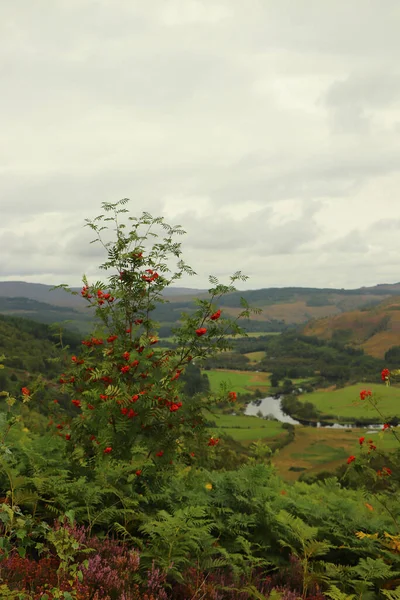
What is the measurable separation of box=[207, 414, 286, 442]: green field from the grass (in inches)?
196

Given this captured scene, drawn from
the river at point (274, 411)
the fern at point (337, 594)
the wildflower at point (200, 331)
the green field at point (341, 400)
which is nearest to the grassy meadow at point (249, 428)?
the river at point (274, 411)

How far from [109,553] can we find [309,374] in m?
181

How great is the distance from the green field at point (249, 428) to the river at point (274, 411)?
30.8ft

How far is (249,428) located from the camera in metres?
92.0

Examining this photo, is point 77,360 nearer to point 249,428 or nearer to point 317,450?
point 317,450

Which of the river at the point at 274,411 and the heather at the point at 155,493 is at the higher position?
the heather at the point at 155,493

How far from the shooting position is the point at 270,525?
501 centimetres

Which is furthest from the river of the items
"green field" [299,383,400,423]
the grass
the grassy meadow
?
the grass

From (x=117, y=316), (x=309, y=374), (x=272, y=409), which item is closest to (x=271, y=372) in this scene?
(x=309, y=374)

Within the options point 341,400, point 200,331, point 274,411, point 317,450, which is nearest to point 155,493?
point 200,331

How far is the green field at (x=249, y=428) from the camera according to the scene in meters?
82.5

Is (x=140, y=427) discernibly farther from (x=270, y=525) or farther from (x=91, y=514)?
(x=270, y=525)

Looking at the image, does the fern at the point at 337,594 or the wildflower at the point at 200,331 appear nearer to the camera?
the fern at the point at 337,594

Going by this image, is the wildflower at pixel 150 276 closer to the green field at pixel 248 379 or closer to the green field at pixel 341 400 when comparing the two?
the green field at pixel 341 400
